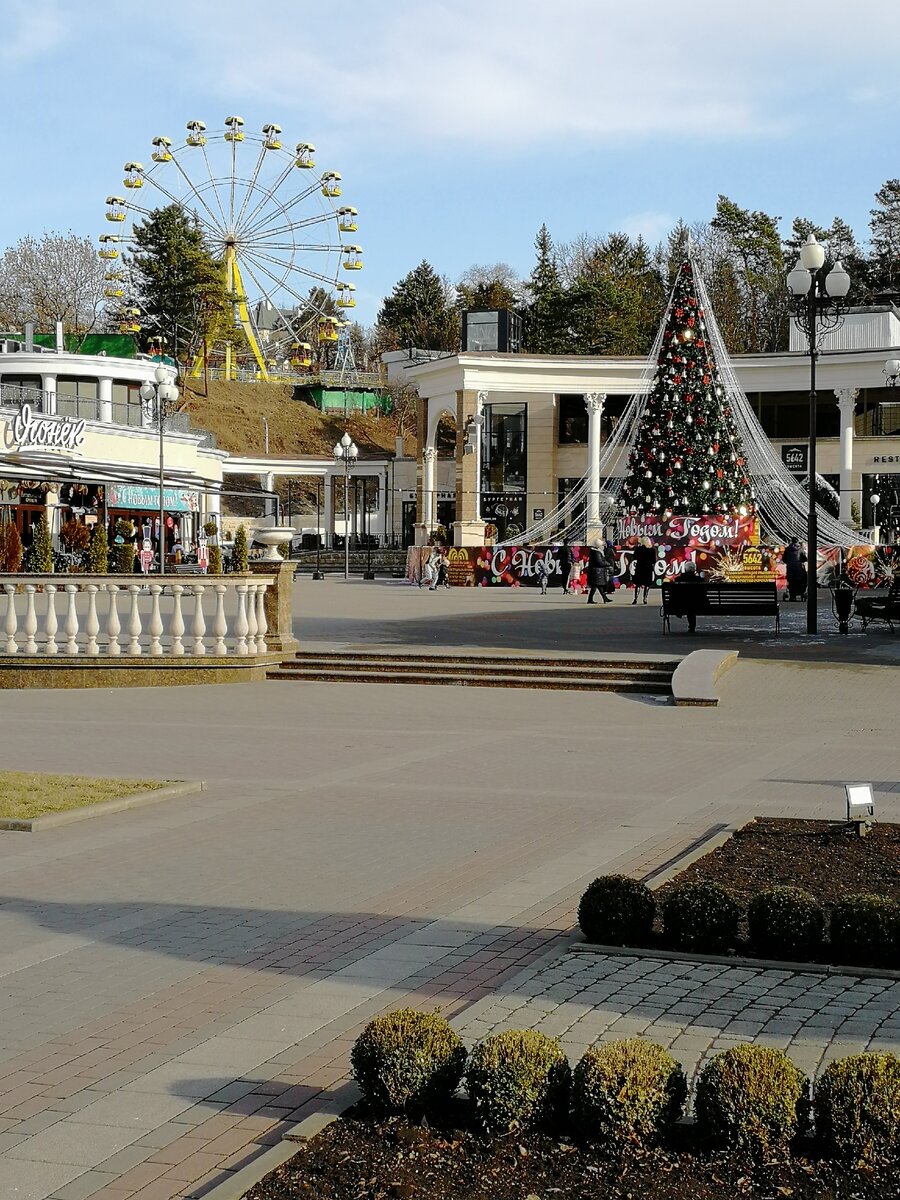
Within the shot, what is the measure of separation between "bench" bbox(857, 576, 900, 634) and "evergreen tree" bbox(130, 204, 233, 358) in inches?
2981

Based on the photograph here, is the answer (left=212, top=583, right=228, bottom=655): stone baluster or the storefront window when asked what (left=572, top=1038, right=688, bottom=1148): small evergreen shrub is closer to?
(left=212, top=583, right=228, bottom=655): stone baluster

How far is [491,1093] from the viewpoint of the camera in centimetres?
428

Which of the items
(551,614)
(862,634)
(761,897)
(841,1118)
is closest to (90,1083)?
(841,1118)

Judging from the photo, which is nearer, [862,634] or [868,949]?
[868,949]

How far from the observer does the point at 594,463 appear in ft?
206

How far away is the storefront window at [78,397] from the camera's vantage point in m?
61.1

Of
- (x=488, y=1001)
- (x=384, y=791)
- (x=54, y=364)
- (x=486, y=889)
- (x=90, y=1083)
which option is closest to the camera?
(x=90, y=1083)

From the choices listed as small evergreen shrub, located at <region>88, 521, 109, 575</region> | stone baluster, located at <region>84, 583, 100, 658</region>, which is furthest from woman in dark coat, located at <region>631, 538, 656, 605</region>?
stone baluster, located at <region>84, 583, 100, 658</region>

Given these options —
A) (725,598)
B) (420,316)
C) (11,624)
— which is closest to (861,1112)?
(11,624)

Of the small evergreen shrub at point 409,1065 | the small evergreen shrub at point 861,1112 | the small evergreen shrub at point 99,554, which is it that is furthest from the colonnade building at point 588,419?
the small evergreen shrub at point 861,1112

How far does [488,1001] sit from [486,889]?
2.30 meters

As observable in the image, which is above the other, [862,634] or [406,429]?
[406,429]

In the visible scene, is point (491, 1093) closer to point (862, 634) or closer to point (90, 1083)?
point (90, 1083)

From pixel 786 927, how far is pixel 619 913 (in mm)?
740
